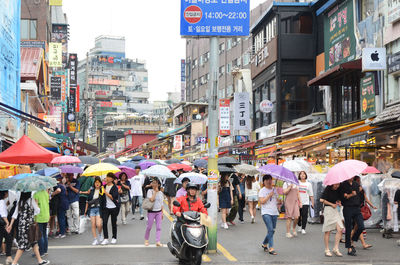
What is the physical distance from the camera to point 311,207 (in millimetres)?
17797

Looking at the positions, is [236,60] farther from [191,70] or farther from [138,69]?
[138,69]

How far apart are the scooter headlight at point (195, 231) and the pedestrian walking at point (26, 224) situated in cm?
285

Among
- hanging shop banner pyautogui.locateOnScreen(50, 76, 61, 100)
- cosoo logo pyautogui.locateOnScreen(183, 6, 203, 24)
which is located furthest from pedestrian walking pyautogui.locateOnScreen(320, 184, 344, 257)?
hanging shop banner pyautogui.locateOnScreen(50, 76, 61, 100)

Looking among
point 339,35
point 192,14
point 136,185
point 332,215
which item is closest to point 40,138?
point 136,185

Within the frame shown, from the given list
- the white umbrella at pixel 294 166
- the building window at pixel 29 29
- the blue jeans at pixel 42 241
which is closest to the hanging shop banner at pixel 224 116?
the building window at pixel 29 29

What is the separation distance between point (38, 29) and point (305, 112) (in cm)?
2471

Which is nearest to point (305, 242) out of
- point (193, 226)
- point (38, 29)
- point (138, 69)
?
point (193, 226)

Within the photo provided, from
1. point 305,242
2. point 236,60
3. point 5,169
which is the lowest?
point 305,242

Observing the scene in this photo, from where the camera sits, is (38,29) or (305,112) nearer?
(305,112)

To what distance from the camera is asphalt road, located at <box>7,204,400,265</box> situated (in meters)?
10.9

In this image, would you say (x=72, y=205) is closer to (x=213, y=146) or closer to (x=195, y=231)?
(x=213, y=146)

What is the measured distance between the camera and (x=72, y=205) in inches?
608

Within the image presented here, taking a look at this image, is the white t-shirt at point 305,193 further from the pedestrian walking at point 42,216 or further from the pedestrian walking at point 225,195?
the pedestrian walking at point 42,216

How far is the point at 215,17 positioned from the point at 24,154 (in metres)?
7.89
